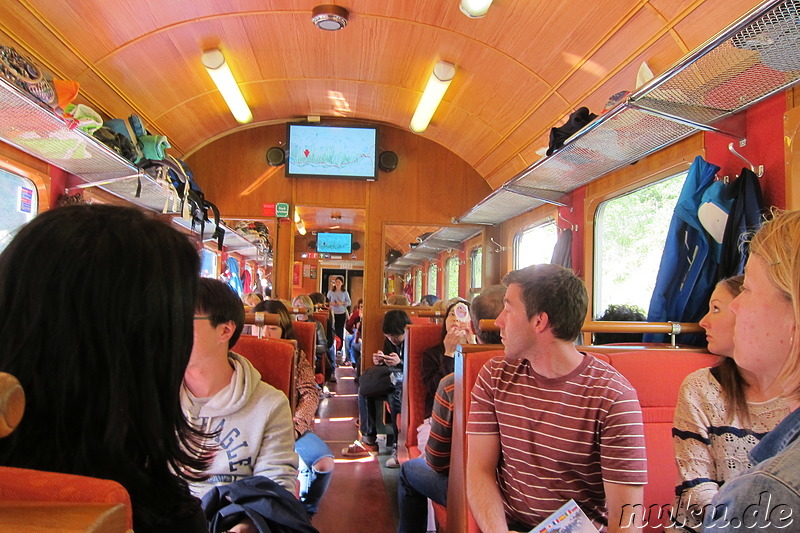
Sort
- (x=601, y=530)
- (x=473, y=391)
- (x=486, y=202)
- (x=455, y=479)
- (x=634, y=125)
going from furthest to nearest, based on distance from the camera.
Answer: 1. (x=486, y=202)
2. (x=634, y=125)
3. (x=455, y=479)
4. (x=473, y=391)
5. (x=601, y=530)

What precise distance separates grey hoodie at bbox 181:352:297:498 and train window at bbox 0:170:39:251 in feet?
8.50

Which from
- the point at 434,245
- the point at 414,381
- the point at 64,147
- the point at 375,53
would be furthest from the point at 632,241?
the point at 64,147

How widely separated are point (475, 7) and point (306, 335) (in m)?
2.57

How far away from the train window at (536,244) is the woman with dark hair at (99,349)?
16.6 feet

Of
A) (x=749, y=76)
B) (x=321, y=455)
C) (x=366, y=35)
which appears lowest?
(x=321, y=455)

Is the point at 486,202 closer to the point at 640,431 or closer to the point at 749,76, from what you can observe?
the point at 749,76

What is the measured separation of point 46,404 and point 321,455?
86.9 inches

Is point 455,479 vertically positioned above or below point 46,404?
below

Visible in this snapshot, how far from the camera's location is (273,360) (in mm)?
2396

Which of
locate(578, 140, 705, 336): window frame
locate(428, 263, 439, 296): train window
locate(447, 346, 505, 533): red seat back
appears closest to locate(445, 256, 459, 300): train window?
locate(428, 263, 439, 296): train window

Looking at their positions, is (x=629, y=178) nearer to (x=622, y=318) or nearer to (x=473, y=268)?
(x=622, y=318)

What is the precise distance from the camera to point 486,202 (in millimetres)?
5828

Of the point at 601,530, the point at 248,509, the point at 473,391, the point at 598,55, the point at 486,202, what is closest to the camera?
the point at 248,509

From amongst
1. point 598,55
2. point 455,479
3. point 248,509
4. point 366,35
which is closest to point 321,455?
point 455,479
